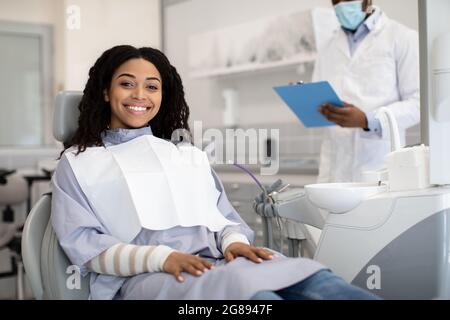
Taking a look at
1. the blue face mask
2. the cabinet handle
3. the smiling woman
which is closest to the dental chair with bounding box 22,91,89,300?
the smiling woman

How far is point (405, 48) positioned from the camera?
1930 millimetres

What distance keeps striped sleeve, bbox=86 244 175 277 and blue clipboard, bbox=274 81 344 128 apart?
2.54 ft

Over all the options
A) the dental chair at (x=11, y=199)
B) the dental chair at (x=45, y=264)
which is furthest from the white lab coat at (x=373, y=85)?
the dental chair at (x=11, y=199)

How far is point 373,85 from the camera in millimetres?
1994

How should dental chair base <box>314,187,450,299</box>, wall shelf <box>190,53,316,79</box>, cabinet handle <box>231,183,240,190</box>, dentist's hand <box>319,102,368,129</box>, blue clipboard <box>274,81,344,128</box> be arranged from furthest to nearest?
wall shelf <box>190,53,316,79</box> → cabinet handle <box>231,183,240,190</box> → dentist's hand <box>319,102,368,129</box> → blue clipboard <box>274,81,344,128</box> → dental chair base <box>314,187,450,299</box>

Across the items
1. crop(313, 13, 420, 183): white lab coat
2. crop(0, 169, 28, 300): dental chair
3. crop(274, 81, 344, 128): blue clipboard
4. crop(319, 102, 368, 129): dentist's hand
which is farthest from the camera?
crop(0, 169, 28, 300): dental chair

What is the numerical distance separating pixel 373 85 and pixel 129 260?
1.28 meters

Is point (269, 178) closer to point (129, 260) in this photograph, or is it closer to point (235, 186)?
point (235, 186)

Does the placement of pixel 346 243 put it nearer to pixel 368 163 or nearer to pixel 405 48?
pixel 368 163

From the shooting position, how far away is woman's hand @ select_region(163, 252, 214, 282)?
986 millimetres

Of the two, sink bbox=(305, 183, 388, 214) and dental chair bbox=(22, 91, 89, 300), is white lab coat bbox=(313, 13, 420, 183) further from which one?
dental chair bbox=(22, 91, 89, 300)

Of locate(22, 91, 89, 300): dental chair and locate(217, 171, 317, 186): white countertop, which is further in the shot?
locate(217, 171, 317, 186): white countertop

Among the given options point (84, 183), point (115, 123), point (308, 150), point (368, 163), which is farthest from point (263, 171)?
point (84, 183)

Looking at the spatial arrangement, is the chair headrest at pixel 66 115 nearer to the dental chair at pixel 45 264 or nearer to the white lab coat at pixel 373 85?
the dental chair at pixel 45 264
